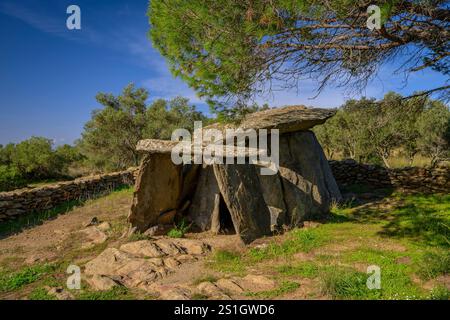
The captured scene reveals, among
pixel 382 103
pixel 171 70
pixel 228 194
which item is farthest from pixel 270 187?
pixel 171 70

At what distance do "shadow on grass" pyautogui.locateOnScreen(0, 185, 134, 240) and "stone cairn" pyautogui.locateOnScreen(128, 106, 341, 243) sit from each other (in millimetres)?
4560

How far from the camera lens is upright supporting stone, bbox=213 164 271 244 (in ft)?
23.6

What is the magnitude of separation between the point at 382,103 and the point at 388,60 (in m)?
1.81

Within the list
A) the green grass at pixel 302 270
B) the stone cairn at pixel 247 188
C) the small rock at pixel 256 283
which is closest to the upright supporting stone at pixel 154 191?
the stone cairn at pixel 247 188

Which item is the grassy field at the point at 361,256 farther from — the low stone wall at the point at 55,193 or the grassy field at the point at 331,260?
the low stone wall at the point at 55,193

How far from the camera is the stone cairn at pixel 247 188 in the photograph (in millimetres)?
7410

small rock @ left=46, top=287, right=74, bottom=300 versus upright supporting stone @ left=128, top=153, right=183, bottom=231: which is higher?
upright supporting stone @ left=128, top=153, right=183, bottom=231

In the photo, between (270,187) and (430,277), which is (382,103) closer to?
(270,187)

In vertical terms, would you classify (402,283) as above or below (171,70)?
below

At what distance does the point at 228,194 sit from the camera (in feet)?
23.5

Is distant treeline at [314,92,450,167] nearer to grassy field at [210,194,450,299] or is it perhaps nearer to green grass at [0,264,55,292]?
grassy field at [210,194,450,299]

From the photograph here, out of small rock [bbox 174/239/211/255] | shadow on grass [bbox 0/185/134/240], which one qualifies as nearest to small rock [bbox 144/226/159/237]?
small rock [bbox 174/239/211/255]

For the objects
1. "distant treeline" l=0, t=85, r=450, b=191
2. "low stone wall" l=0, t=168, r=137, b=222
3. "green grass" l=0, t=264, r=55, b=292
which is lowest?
"green grass" l=0, t=264, r=55, b=292

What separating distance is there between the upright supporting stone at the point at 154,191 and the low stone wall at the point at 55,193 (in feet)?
20.4
